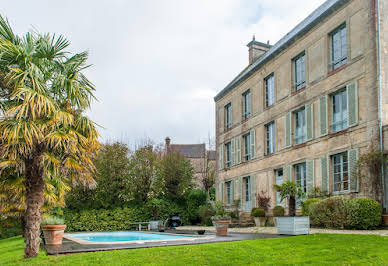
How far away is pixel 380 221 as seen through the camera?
12.2m

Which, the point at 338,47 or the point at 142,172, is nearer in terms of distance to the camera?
the point at 338,47

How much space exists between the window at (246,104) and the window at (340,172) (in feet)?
26.5

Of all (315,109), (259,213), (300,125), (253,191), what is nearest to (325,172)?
(315,109)

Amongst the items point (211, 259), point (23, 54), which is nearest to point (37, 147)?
point (23, 54)

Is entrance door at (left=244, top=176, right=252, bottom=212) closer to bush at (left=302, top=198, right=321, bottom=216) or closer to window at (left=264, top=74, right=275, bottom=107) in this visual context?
window at (left=264, top=74, right=275, bottom=107)

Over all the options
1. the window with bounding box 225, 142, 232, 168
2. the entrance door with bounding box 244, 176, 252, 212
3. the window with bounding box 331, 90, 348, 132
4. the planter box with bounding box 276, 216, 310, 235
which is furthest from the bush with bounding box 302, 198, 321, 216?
the window with bounding box 225, 142, 232, 168

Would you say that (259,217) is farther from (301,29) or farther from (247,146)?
(301,29)

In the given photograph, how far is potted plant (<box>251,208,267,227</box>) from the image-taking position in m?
18.3

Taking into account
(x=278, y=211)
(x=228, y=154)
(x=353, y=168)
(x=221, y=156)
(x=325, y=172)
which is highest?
(x=228, y=154)

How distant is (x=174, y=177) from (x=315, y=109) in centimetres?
1147

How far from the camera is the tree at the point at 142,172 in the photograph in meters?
24.1

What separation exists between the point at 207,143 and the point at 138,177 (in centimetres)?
1464

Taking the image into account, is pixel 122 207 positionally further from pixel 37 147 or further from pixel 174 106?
pixel 37 147

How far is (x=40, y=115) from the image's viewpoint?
843 centimetres
